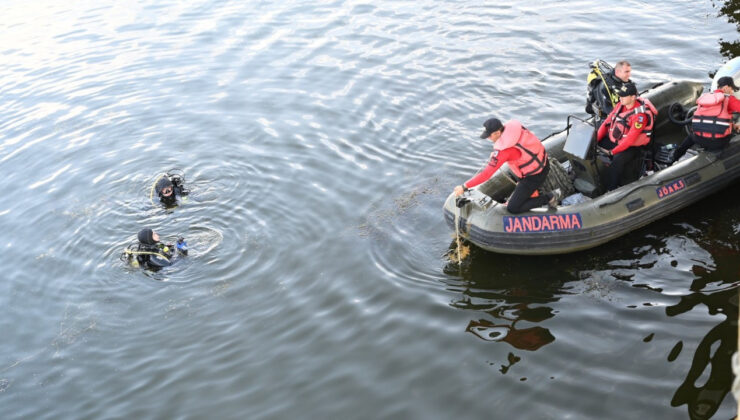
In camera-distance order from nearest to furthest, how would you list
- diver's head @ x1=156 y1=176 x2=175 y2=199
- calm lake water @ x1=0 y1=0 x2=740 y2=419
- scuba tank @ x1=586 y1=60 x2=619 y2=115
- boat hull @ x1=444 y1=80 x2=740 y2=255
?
calm lake water @ x1=0 y1=0 x2=740 y2=419, boat hull @ x1=444 y1=80 x2=740 y2=255, scuba tank @ x1=586 y1=60 x2=619 y2=115, diver's head @ x1=156 y1=176 x2=175 y2=199

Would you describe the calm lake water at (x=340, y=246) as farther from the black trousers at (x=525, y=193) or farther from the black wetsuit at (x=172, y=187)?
the black trousers at (x=525, y=193)

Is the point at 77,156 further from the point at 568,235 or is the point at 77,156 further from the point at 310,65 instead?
the point at 568,235

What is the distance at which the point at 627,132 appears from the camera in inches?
352

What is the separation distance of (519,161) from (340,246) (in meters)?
2.72

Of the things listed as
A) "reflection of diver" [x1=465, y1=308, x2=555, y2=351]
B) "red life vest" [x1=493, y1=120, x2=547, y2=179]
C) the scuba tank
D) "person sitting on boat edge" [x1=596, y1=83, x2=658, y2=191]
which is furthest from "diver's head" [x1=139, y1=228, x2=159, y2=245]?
the scuba tank

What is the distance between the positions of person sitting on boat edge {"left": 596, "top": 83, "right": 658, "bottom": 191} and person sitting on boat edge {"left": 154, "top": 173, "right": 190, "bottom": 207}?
6.31 m

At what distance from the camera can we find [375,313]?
835 cm

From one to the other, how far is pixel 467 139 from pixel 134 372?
648 cm

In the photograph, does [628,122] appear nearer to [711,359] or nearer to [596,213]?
[596,213]

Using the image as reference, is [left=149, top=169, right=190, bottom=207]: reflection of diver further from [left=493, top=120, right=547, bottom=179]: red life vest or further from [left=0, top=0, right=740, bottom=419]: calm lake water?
[left=493, top=120, right=547, bottom=179]: red life vest

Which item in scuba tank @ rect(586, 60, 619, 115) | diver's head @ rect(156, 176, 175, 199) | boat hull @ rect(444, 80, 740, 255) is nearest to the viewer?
boat hull @ rect(444, 80, 740, 255)

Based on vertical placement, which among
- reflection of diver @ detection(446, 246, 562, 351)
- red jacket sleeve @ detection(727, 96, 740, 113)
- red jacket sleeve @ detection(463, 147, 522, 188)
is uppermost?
red jacket sleeve @ detection(727, 96, 740, 113)

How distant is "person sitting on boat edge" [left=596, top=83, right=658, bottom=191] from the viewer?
349 inches

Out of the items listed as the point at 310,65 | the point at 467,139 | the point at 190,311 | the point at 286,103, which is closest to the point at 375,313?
the point at 190,311
